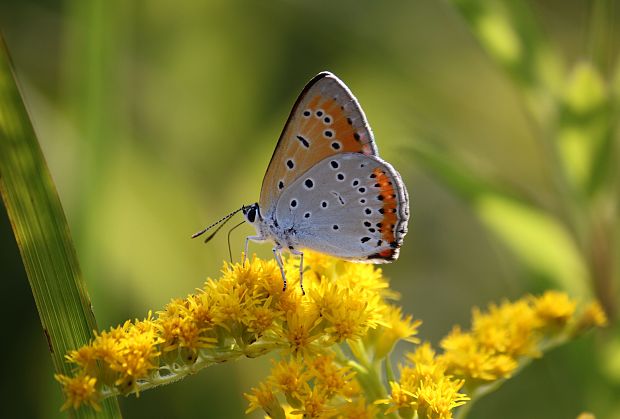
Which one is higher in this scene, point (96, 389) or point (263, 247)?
point (263, 247)

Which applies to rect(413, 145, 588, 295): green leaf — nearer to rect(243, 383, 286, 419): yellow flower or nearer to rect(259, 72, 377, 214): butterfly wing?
rect(259, 72, 377, 214): butterfly wing

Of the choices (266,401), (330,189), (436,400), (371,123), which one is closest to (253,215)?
(330,189)

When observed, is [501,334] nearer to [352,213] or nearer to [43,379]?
[352,213]

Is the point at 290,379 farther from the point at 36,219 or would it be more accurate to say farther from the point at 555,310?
the point at 555,310

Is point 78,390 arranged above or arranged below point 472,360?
above

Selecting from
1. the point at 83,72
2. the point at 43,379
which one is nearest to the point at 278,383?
the point at 83,72
